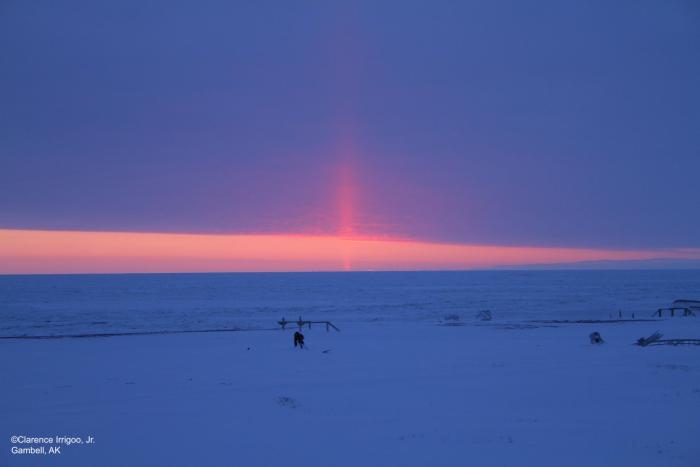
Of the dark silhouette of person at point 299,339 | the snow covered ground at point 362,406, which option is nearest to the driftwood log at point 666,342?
the snow covered ground at point 362,406

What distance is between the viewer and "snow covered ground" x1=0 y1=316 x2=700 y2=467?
37.2 feet

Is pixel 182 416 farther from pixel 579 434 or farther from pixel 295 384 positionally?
pixel 579 434

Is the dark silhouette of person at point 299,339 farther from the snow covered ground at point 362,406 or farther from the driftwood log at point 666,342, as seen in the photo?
the driftwood log at point 666,342

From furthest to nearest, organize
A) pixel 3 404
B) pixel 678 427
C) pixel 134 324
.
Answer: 1. pixel 134 324
2. pixel 3 404
3. pixel 678 427

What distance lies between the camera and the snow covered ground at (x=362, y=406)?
11344 mm

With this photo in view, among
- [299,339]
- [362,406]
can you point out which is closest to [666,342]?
[299,339]

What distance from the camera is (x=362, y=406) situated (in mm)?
15133

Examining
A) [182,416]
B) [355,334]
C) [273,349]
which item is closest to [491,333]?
[355,334]

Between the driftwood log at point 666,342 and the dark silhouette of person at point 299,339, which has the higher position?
the dark silhouette of person at point 299,339

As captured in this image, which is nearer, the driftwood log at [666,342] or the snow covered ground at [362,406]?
the snow covered ground at [362,406]

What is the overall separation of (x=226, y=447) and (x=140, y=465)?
5.76 ft

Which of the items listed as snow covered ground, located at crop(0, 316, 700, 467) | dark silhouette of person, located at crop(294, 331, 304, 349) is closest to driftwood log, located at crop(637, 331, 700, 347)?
snow covered ground, located at crop(0, 316, 700, 467)

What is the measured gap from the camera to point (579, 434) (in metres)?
12.4

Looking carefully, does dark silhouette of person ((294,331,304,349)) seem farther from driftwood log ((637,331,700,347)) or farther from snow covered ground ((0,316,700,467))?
driftwood log ((637,331,700,347))
